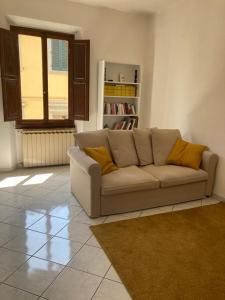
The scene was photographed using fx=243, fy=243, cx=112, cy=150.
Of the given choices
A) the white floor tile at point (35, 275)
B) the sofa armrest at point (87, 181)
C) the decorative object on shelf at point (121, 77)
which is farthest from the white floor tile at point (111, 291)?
the decorative object on shelf at point (121, 77)

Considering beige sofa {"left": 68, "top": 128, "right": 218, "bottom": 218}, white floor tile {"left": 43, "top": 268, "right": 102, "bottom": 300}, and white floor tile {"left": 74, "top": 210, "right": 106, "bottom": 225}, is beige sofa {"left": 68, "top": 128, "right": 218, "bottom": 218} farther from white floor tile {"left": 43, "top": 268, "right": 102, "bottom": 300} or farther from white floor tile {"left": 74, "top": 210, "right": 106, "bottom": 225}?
white floor tile {"left": 43, "top": 268, "right": 102, "bottom": 300}

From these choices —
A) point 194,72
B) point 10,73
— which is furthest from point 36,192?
point 194,72

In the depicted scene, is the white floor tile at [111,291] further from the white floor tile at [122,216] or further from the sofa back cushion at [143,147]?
the sofa back cushion at [143,147]

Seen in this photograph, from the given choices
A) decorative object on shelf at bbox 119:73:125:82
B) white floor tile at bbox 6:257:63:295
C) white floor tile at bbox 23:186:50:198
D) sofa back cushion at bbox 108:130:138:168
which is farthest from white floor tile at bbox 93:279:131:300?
decorative object on shelf at bbox 119:73:125:82

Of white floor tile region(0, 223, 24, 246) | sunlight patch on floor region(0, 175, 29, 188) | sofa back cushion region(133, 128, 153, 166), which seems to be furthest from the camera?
sunlight patch on floor region(0, 175, 29, 188)

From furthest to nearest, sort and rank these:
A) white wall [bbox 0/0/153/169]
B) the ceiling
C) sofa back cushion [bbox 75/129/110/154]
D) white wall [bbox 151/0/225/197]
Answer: the ceiling → white wall [bbox 0/0/153/169] → white wall [bbox 151/0/225/197] → sofa back cushion [bbox 75/129/110/154]

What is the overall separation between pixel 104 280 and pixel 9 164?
9.81 feet

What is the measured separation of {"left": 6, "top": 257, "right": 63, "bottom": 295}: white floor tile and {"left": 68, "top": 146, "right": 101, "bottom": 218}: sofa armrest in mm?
805

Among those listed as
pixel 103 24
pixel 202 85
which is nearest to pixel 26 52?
pixel 103 24

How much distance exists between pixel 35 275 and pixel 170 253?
111 cm

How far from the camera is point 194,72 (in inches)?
141

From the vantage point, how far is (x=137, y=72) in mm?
4727

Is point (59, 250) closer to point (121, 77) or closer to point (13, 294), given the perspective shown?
point (13, 294)

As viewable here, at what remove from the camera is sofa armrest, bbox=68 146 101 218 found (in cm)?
252
